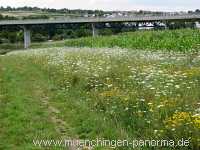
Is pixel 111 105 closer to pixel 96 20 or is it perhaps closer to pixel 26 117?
pixel 26 117

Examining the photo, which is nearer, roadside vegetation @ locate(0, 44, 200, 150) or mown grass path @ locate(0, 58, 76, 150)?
roadside vegetation @ locate(0, 44, 200, 150)

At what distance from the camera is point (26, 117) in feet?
42.7

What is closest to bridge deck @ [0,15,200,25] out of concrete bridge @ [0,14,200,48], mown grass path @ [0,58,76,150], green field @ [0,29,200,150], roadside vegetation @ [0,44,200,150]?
concrete bridge @ [0,14,200,48]

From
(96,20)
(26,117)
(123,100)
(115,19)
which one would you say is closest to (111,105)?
(123,100)

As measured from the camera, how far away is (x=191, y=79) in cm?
1265

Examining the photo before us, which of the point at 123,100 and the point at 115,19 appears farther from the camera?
the point at 115,19

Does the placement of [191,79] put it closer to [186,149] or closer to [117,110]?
[117,110]

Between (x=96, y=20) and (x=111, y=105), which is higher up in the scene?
(x=111, y=105)

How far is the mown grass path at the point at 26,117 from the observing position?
421 inches

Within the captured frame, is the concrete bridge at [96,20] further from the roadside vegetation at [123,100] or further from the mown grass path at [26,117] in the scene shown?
the roadside vegetation at [123,100]

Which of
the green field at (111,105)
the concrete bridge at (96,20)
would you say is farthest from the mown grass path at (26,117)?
the concrete bridge at (96,20)

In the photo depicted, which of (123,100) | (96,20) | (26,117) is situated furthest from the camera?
(96,20)

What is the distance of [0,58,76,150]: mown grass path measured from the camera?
35.1 feet

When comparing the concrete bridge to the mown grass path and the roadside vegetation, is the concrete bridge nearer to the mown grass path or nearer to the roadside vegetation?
the mown grass path
